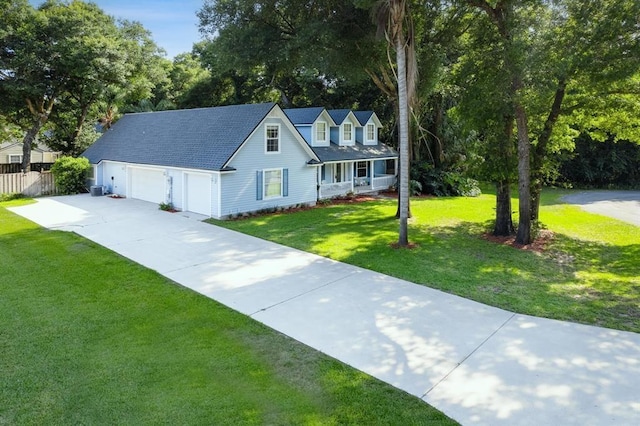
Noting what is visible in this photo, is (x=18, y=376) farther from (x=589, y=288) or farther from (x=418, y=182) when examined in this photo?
(x=418, y=182)

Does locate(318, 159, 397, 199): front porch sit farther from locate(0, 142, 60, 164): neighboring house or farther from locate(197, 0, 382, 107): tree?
locate(0, 142, 60, 164): neighboring house

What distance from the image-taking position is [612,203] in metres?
26.8

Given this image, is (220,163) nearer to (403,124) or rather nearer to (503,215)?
(403,124)

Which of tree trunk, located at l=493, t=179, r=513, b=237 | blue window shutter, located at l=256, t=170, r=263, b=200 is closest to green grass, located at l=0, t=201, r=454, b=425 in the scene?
blue window shutter, located at l=256, t=170, r=263, b=200

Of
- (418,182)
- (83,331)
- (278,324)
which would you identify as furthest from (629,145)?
(83,331)

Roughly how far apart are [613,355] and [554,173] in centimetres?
985

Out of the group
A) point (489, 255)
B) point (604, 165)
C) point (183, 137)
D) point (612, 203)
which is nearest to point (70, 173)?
point (183, 137)

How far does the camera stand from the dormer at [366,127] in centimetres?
2898

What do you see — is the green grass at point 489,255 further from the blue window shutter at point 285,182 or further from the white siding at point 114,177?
the white siding at point 114,177

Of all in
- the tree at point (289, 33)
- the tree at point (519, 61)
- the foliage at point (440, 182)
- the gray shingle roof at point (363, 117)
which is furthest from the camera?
the gray shingle roof at point (363, 117)

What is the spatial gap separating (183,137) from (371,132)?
13214 mm

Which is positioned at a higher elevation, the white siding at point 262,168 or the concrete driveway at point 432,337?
the white siding at point 262,168

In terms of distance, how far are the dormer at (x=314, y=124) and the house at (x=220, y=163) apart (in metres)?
3.23

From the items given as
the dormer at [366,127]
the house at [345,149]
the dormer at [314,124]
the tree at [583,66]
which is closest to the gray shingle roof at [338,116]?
the house at [345,149]
